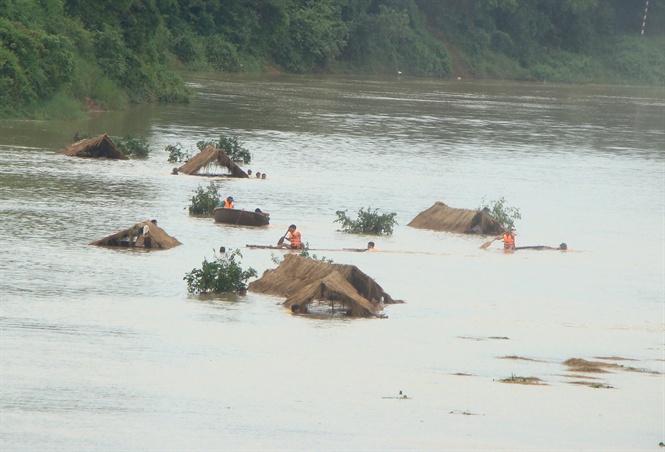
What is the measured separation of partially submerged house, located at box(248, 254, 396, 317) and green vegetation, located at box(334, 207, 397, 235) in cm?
686

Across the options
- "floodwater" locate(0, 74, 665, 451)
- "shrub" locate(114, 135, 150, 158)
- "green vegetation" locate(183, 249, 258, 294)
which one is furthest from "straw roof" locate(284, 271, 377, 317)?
"shrub" locate(114, 135, 150, 158)

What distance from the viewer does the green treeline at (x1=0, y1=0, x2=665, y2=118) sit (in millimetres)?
45094

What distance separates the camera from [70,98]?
47.6 meters

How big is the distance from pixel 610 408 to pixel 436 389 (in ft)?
6.85

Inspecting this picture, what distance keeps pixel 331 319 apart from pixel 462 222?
10.7 metres

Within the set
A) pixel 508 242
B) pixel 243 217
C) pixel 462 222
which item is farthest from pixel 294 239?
pixel 462 222

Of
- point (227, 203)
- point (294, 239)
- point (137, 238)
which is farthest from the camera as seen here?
point (227, 203)

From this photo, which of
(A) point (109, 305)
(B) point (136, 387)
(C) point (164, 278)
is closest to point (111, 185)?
(C) point (164, 278)

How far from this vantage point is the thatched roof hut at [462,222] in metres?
29.9

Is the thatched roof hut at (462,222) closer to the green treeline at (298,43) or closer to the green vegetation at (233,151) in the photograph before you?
the green vegetation at (233,151)

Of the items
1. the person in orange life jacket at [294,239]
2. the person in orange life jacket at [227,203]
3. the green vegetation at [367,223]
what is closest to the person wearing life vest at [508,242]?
the green vegetation at [367,223]

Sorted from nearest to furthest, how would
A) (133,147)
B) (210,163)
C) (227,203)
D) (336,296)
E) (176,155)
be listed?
(336,296) → (227,203) → (210,163) → (176,155) → (133,147)

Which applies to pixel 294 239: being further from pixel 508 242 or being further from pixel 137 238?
pixel 508 242

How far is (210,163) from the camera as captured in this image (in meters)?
36.5
